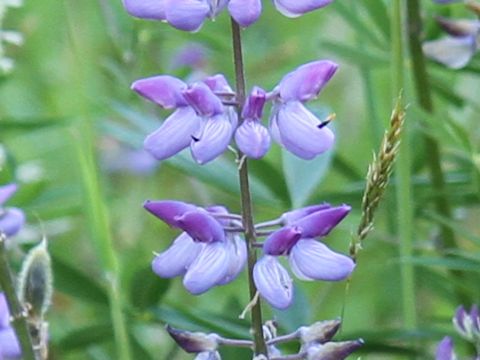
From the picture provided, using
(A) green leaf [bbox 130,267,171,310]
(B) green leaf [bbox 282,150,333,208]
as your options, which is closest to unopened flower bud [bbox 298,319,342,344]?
(A) green leaf [bbox 130,267,171,310]

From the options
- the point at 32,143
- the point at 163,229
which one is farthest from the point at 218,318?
the point at 32,143

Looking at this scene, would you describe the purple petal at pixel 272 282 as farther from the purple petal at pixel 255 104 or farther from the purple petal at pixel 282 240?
the purple petal at pixel 255 104

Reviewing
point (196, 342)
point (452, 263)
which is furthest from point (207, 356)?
point (452, 263)

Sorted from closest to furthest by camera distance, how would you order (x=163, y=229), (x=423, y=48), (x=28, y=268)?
(x=28, y=268), (x=423, y=48), (x=163, y=229)

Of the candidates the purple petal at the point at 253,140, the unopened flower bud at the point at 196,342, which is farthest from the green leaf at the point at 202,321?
the purple petal at the point at 253,140

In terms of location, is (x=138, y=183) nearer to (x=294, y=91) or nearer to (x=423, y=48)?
(x=423, y=48)
